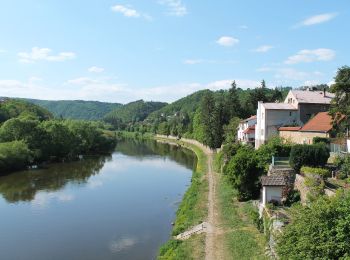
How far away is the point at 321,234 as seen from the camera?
14141mm

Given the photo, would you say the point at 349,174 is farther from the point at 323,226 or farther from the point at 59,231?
the point at 59,231

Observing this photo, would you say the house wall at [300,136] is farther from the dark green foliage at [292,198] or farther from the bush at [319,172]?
the dark green foliage at [292,198]

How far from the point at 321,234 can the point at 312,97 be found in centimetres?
3702

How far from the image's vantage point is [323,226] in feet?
46.9

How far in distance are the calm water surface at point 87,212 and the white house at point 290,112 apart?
1230cm

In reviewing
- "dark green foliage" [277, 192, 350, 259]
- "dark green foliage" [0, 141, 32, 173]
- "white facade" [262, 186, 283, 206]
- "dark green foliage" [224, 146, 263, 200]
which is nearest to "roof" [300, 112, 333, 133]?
"dark green foliage" [224, 146, 263, 200]

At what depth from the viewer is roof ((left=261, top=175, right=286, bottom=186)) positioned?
89.7 ft

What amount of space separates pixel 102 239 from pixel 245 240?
1069cm

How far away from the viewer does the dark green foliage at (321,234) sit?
13.6 metres

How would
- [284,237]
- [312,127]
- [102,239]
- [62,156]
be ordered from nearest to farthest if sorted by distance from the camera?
1. [284,237]
2. [102,239]
3. [312,127]
4. [62,156]

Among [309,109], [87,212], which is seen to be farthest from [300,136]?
[87,212]

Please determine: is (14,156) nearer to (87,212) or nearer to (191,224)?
(87,212)

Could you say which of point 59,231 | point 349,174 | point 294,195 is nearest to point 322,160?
point 349,174

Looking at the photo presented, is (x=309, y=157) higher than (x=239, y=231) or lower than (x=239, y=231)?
higher
